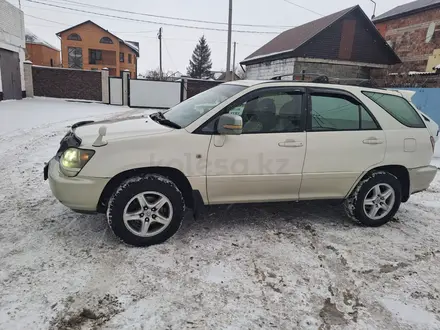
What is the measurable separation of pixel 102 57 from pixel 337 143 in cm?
4846

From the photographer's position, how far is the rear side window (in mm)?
3769

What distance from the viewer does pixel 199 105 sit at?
3635 millimetres

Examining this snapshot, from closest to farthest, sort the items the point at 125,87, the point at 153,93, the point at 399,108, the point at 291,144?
Result: the point at 291,144, the point at 399,108, the point at 125,87, the point at 153,93

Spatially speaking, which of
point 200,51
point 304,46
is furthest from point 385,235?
point 200,51

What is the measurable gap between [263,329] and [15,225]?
281 cm

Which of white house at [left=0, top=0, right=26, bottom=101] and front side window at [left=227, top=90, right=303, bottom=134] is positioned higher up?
white house at [left=0, top=0, right=26, bottom=101]

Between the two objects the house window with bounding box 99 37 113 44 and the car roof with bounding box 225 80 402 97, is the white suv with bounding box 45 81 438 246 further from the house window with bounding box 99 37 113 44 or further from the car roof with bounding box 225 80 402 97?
the house window with bounding box 99 37 113 44

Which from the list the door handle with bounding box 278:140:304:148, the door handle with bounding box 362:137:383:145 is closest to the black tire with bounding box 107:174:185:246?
the door handle with bounding box 278:140:304:148

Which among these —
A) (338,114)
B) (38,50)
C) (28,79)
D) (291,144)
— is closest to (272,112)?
(291,144)

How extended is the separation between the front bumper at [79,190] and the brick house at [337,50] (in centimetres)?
1724

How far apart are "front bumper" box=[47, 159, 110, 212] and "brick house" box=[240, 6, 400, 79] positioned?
56.6 ft

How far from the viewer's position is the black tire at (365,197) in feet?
12.1

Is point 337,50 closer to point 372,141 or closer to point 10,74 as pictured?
point 372,141

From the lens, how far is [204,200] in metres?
3.23
